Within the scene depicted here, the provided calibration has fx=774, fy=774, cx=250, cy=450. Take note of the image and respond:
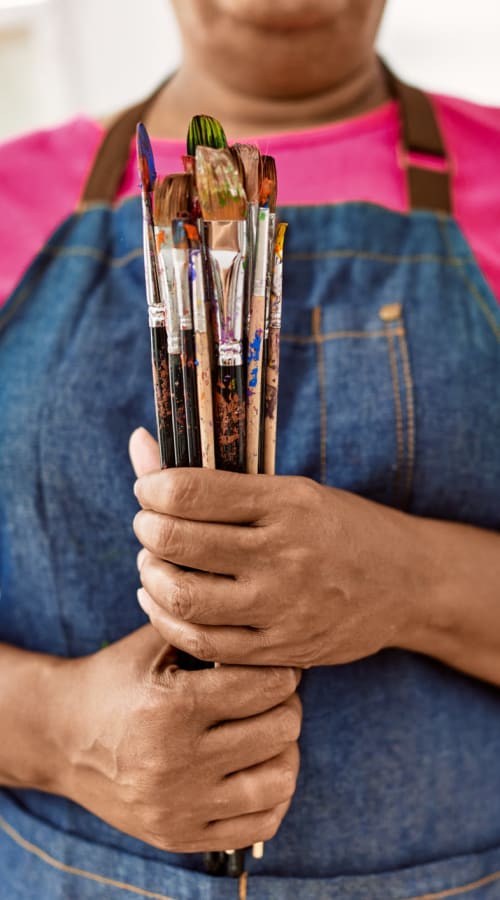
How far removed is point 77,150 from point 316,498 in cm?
43

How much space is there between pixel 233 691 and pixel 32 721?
6.7 inches

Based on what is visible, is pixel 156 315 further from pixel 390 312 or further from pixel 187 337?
pixel 390 312

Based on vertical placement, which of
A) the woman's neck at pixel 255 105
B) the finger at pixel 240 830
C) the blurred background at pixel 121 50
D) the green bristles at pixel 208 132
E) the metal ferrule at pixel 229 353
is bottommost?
the finger at pixel 240 830

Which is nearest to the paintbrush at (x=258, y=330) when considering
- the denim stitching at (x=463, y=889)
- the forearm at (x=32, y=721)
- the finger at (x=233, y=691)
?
the finger at (x=233, y=691)

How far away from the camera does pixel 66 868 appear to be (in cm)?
56

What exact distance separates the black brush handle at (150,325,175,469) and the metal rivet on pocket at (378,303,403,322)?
24 cm

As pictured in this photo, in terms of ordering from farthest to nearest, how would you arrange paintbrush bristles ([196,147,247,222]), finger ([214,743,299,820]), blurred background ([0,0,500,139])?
blurred background ([0,0,500,139]) → finger ([214,743,299,820]) → paintbrush bristles ([196,147,247,222])

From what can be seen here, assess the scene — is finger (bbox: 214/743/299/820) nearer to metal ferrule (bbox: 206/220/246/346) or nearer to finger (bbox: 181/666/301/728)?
finger (bbox: 181/666/301/728)

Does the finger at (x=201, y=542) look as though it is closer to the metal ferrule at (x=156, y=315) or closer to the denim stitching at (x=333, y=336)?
the metal ferrule at (x=156, y=315)

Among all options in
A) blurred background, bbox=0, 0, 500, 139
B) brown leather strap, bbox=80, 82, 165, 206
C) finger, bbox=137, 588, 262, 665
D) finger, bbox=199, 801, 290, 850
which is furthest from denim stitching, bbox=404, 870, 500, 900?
blurred background, bbox=0, 0, 500, 139

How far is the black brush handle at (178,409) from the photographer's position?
40 centimetres

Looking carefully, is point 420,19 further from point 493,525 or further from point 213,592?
point 213,592

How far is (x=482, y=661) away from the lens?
57 cm

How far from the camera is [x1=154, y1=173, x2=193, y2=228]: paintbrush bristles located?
0.36m
